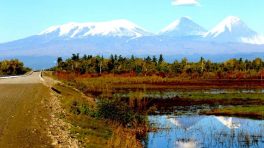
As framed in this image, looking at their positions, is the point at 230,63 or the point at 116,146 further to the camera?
the point at 230,63

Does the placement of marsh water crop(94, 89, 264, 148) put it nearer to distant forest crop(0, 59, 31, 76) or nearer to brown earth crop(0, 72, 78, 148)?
brown earth crop(0, 72, 78, 148)

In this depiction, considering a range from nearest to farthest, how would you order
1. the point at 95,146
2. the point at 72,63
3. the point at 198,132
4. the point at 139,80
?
the point at 95,146
the point at 198,132
the point at 139,80
the point at 72,63

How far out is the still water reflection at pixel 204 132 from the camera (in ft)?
105

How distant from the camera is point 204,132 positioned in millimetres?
36812

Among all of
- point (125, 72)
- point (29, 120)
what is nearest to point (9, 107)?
point (29, 120)

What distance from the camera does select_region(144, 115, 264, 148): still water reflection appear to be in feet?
105

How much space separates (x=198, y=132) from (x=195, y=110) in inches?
605

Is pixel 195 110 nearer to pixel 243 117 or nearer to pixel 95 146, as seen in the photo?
pixel 243 117

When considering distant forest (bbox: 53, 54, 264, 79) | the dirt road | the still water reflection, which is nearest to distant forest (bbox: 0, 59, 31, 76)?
distant forest (bbox: 53, 54, 264, 79)

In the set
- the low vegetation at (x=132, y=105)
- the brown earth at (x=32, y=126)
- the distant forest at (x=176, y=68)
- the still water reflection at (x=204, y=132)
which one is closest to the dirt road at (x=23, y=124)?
the brown earth at (x=32, y=126)

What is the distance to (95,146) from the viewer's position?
26.0m

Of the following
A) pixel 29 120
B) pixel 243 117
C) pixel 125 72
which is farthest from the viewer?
pixel 125 72

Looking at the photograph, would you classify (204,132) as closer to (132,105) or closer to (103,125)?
(103,125)

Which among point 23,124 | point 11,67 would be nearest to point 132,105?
point 23,124
